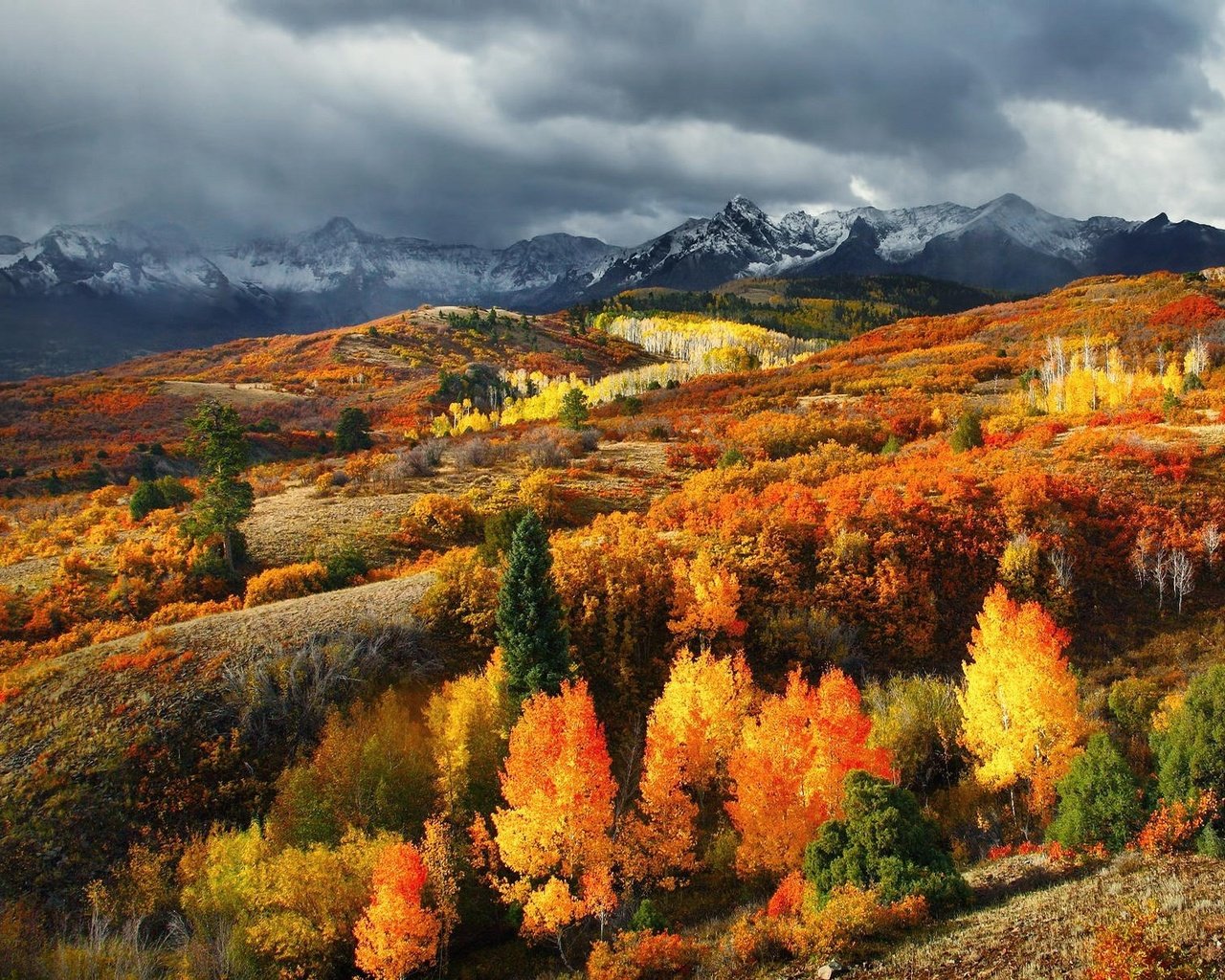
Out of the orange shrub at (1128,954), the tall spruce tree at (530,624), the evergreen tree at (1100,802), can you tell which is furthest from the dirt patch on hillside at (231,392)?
the orange shrub at (1128,954)

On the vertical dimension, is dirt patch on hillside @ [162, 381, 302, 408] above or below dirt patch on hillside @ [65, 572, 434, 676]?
above

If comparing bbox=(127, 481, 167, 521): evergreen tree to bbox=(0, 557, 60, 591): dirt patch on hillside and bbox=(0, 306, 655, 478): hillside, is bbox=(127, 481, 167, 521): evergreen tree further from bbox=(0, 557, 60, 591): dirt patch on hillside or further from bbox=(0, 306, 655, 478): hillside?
bbox=(0, 306, 655, 478): hillside

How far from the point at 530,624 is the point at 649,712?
8426 millimetres

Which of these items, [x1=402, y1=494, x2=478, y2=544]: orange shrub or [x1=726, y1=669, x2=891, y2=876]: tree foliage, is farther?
[x1=402, y1=494, x2=478, y2=544]: orange shrub

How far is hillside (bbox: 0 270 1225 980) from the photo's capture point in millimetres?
20984

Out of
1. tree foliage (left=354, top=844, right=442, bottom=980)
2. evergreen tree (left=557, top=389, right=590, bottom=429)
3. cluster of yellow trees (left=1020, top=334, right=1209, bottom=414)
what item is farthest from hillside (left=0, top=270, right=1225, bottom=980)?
evergreen tree (left=557, top=389, right=590, bottom=429)

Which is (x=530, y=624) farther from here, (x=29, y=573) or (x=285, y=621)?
(x=29, y=573)

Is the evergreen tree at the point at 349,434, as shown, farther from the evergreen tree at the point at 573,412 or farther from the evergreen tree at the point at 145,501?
the evergreen tree at the point at 145,501

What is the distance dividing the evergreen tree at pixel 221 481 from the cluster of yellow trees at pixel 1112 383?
71.5 meters

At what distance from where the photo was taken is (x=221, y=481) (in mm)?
42094

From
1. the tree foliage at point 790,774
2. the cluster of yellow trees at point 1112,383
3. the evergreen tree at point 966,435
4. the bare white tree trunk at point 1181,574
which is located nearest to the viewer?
the tree foliage at point 790,774

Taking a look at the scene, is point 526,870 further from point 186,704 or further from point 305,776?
point 186,704

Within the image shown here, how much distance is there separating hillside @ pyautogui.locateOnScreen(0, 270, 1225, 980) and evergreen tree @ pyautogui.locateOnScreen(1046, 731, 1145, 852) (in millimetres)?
136

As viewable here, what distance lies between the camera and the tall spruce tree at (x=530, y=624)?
30.4 m
